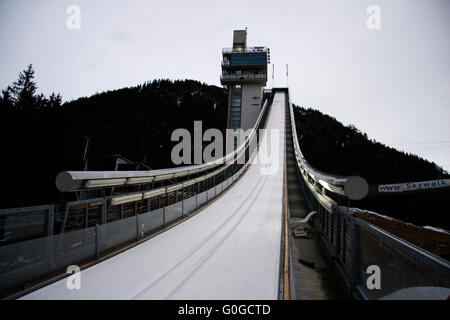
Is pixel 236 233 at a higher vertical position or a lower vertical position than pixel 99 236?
lower

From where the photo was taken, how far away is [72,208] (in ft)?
14.3

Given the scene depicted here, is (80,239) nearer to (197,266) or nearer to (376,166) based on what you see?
(197,266)

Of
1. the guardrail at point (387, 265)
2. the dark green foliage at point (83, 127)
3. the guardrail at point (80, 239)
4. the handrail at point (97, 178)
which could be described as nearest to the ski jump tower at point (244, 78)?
the dark green foliage at point (83, 127)

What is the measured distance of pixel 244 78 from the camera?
138 ft

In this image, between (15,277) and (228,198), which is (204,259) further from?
(228,198)

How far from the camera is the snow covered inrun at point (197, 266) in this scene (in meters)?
3.42

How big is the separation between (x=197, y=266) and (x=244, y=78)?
41.6 m

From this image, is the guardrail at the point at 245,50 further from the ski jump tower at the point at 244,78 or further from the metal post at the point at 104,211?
the metal post at the point at 104,211

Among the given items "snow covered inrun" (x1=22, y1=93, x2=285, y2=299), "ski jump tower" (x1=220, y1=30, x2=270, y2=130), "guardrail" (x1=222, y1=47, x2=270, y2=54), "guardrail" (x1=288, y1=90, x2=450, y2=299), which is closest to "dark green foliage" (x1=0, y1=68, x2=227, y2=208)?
"ski jump tower" (x1=220, y1=30, x2=270, y2=130)

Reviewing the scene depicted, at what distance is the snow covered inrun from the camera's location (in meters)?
3.42

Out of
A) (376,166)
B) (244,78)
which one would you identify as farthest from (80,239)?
(244,78)

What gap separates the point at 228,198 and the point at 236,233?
5347mm

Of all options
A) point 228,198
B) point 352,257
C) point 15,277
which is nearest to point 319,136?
point 228,198

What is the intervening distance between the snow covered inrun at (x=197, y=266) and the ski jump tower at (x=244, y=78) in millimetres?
33061
